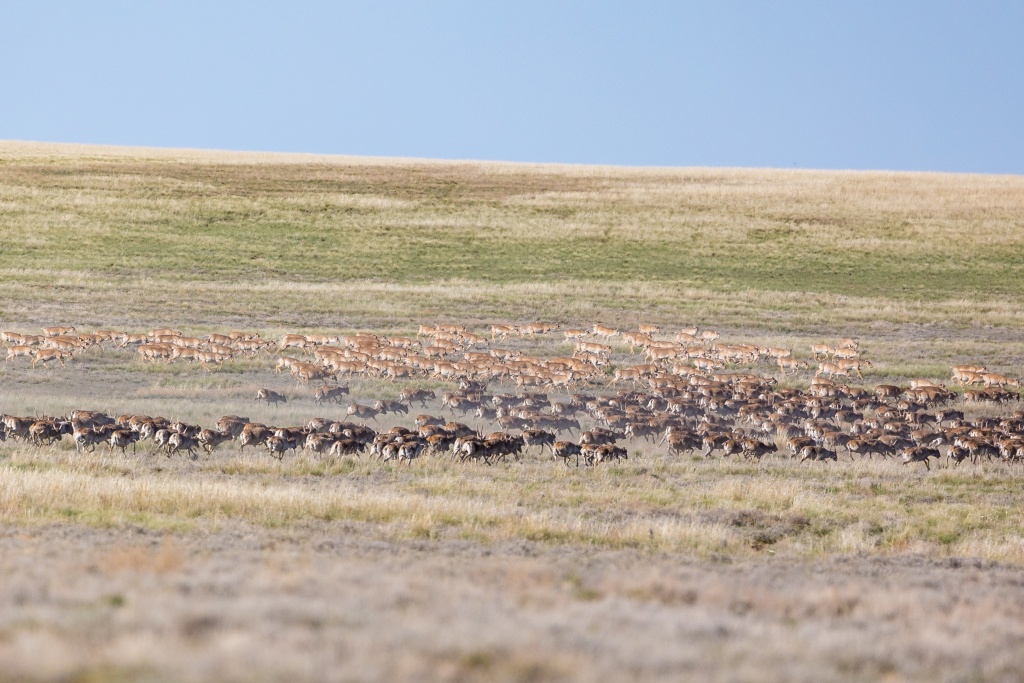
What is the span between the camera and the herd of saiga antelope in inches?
862

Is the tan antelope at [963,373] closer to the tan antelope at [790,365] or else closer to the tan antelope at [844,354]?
the tan antelope at [844,354]

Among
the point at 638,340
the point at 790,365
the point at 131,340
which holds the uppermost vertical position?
the point at 131,340

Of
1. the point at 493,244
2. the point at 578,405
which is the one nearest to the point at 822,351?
the point at 578,405

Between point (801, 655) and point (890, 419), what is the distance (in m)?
20.7

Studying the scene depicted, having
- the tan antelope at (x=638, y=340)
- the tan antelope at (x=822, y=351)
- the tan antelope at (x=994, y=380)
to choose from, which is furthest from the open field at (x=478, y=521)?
the tan antelope at (x=638, y=340)

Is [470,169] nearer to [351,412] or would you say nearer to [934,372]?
[934,372]

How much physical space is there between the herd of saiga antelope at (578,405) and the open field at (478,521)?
617 millimetres

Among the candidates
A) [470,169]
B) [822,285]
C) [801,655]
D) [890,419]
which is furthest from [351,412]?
[470,169]

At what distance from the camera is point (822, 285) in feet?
187

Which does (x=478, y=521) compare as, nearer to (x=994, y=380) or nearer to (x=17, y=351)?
(x=17, y=351)

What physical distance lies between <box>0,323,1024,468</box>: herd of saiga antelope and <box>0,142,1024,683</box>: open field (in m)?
0.62

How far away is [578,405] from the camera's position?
28.2 m

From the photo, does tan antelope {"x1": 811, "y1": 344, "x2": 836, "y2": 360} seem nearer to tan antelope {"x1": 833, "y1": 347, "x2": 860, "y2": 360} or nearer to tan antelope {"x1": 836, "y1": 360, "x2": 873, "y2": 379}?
tan antelope {"x1": 833, "y1": 347, "x2": 860, "y2": 360}

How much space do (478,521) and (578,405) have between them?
12949 mm
